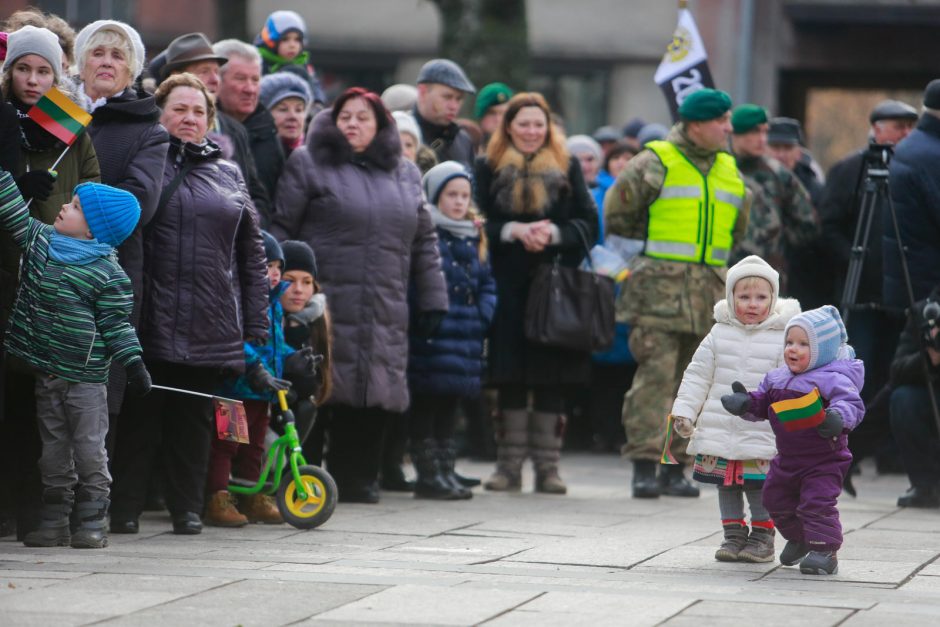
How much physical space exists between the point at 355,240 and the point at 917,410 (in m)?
3.33

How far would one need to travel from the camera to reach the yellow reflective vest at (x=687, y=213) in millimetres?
11281

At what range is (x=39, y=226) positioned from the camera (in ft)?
27.2

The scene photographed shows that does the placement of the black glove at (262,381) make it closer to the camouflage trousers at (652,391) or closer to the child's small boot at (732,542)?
the child's small boot at (732,542)

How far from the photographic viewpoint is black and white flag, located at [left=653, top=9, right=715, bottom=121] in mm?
12945

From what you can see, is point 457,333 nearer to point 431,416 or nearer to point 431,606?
point 431,416

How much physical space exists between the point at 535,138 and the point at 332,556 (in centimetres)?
382

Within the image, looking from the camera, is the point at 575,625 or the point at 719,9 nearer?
the point at 575,625

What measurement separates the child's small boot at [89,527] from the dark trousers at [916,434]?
4845mm

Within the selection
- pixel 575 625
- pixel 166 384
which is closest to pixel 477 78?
pixel 166 384

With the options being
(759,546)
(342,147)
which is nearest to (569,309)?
(342,147)

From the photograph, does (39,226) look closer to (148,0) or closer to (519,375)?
(519,375)

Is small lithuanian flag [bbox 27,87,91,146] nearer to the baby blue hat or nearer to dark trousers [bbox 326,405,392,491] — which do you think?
the baby blue hat

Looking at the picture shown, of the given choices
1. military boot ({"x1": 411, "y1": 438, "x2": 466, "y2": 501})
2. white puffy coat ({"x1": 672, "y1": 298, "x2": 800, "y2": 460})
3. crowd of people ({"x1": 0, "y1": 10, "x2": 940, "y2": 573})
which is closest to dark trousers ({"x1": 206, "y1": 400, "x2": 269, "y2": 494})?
crowd of people ({"x1": 0, "y1": 10, "x2": 940, "y2": 573})

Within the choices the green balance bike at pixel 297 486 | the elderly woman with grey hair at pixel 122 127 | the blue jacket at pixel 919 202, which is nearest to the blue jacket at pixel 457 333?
the green balance bike at pixel 297 486
